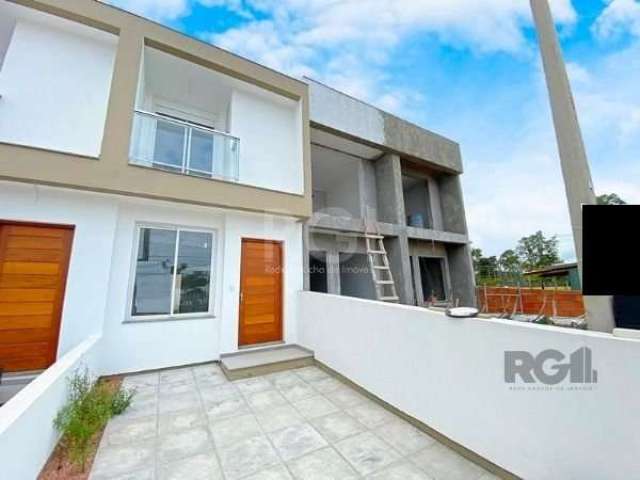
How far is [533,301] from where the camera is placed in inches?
425

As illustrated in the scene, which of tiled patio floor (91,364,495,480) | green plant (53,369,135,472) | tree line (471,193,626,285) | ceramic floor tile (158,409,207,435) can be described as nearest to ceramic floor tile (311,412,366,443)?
tiled patio floor (91,364,495,480)

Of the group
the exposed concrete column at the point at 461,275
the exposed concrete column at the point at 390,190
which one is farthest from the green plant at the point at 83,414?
the exposed concrete column at the point at 461,275

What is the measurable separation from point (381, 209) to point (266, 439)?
694 centimetres

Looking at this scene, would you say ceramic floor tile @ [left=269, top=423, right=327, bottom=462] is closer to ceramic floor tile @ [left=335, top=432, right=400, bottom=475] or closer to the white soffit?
ceramic floor tile @ [left=335, top=432, right=400, bottom=475]

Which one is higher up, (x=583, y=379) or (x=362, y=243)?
(x=362, y=243)

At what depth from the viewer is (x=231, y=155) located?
507 cm

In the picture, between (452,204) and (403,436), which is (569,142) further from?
(452,204)

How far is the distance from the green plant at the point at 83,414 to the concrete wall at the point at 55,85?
10.7 feet

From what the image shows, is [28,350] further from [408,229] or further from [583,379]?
[408,229]

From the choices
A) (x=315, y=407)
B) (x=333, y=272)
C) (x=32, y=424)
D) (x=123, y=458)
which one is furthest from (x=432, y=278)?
(x=32, y=424)

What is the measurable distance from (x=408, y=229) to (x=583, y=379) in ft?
21.2

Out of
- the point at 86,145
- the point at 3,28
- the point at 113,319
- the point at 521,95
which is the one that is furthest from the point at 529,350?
the point at 3,28

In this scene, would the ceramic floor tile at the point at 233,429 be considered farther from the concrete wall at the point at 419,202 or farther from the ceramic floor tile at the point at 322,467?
the concrete wall at the point at 419,202

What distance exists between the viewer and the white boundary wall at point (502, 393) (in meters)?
1.43
